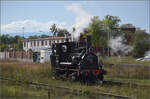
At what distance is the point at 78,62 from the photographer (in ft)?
48.9

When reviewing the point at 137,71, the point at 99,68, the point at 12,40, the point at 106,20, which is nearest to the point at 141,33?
the point at 106,20

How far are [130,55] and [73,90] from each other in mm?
38407

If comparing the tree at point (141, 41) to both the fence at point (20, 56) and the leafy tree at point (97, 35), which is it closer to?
the leafy tree at point (97, 35)

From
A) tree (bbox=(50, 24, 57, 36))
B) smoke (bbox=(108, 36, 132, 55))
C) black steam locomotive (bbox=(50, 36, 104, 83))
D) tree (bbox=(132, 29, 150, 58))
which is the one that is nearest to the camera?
black steam locomotive (bbox=(50, 36, 104, 83))

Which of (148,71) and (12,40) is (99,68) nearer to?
(148,71)

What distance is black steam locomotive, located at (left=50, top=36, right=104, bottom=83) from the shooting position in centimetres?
1473

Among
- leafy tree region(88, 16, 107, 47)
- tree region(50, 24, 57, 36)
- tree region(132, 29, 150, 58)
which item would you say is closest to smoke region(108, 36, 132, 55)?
leafy tree region(88, 16, 107, 47)

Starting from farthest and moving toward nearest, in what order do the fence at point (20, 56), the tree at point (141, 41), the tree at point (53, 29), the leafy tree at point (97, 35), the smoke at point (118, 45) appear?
the leafy tree at point (97, 35) → the smoke at point (118, 45) → the fence at point (20, 56) → the tree at point (141, 41) → the tree at point (53, 29)

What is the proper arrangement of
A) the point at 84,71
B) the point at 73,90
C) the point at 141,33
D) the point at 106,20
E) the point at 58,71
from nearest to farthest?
the point at 73,90, the point at 84,71, the point at 58,71, the point at 141,33, the point at 106,20

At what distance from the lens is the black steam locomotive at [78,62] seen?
1473 cm

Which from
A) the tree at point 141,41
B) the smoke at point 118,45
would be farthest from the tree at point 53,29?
the smoke at point 118,45

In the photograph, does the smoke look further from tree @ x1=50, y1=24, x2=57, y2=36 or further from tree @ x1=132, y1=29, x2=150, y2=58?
tree @ x1=50, y1=24, x2=57, y2=36

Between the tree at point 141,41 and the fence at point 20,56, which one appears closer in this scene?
the tree at point 141,41

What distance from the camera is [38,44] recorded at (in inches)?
1639
